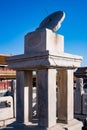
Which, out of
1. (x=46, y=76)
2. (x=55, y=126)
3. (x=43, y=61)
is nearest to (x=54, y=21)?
(x=43, y=61)

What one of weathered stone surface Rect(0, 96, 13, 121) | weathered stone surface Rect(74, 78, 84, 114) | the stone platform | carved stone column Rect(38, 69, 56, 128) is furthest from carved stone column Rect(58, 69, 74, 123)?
weathered stone surface Rect(74, 78, 84, 114)

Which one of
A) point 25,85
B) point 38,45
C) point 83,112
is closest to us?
point 38,45

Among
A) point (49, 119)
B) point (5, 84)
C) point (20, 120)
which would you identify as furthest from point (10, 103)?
point (5, 84)

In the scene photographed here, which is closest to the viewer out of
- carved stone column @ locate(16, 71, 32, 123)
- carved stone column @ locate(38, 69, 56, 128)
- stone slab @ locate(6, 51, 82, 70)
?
stone slab @ locate(6, 51, 82, 70)

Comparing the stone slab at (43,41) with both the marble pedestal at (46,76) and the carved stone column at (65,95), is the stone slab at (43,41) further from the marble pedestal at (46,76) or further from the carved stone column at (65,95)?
the carved stone column at (65,95)

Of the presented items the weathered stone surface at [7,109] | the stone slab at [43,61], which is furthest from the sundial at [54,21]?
the weathered stone surface at [7,109]

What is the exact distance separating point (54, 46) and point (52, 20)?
1.80ft

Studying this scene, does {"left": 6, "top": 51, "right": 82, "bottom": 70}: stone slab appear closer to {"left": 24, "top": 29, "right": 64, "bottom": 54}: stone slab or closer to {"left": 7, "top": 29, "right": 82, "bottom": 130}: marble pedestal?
{"left": 7, "top": 29, "right": 82, "bottom": 130}: marble pedestal

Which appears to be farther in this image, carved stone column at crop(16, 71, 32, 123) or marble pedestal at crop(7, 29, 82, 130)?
carved stone column at crop(16, 71, 32, 123)

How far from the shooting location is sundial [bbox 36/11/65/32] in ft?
14.3

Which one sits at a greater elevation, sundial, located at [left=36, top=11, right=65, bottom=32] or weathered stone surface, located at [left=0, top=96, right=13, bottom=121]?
sundial, located at [left=36, top=11, right=65, bottom=32]

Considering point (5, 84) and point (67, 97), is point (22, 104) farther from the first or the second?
point (5, 84)

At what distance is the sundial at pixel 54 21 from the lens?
437 centimetres

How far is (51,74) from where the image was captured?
423 cm
